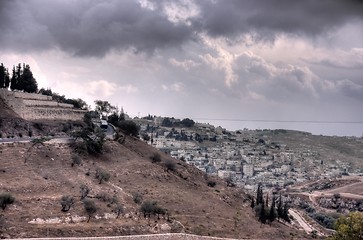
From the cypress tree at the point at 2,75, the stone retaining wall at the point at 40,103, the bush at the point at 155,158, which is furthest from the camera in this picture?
the cypress tree at the point at 2,75

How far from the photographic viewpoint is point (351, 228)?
132ft

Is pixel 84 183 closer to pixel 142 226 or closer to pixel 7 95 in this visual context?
pixel 142 226

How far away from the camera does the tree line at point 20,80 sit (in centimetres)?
7800

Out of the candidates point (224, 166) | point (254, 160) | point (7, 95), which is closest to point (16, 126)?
point (7, 95)

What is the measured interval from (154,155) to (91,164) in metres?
13.8

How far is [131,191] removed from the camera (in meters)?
56.4

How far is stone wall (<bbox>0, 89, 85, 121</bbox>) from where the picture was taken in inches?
2714

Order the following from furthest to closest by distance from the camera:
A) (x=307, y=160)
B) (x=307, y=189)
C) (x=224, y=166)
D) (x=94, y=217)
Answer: (x=307, y=160), (x=224, y=166), (x=307, y=189), (x=94, y=217)

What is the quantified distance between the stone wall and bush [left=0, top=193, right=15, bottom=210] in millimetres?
26611

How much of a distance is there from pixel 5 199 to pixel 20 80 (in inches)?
1585

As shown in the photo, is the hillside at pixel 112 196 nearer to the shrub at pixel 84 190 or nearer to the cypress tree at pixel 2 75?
the shrub at pixel 84 190

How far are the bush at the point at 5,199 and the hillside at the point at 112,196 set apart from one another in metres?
0.39

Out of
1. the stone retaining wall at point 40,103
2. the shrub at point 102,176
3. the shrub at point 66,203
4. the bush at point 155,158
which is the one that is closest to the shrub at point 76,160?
the shrub at point 102,176

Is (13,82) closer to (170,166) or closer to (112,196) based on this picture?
(170,166)
